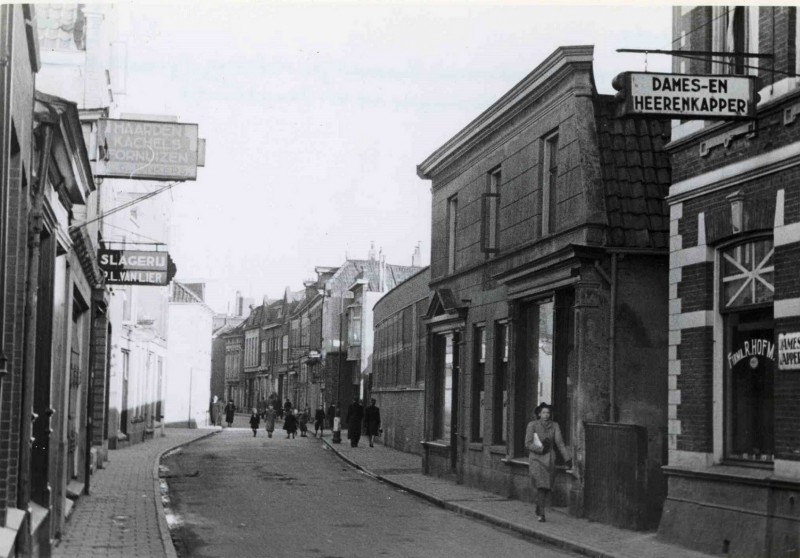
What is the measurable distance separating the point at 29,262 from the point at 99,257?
10926mm

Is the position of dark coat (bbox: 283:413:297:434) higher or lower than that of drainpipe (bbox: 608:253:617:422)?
lower

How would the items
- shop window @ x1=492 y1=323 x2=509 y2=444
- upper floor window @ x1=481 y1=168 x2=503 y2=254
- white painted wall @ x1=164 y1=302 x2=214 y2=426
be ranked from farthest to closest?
white painted wall @ x1=164 y1=302 x2=214 y2=426 → upper floor window @ x1=481 y1=168 x2=503 y2=254 → shop window @ x1=492 y1=323 x2=509 y2=444

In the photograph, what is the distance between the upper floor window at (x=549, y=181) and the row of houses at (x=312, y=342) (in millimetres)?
25181

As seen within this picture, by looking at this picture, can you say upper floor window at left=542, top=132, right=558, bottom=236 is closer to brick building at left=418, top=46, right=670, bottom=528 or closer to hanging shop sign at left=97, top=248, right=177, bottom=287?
brick building at left=418, top=46, right=670, bottom=528

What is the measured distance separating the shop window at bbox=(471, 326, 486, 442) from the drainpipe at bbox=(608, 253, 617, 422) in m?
5.87

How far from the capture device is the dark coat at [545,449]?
16375 millimetres

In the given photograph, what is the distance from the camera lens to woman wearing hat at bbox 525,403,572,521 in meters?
16.2

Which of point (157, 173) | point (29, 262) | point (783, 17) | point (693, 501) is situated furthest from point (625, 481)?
point (29, 262)

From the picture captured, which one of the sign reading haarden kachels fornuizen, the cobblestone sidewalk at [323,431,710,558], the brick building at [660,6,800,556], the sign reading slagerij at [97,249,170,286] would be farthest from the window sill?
the sign reading haarden kachels fornuizen

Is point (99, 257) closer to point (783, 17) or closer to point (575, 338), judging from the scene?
point (575, 338)

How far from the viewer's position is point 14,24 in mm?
7922

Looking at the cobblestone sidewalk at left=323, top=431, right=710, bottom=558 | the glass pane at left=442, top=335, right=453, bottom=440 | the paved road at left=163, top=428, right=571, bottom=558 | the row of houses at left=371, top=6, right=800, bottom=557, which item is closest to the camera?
the row of houses at left=371, top=6, right=800, bottom=557

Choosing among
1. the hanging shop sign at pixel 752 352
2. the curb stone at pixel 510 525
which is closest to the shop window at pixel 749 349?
the hanging shop sign at pixel 752 352

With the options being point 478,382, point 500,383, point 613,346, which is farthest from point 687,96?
point 478,382
